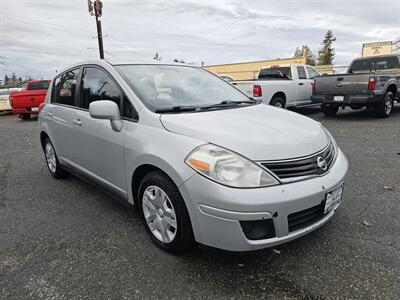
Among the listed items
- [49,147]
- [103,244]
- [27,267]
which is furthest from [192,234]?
[49,147]

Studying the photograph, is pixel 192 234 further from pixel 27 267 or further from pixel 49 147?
pixel 49 147

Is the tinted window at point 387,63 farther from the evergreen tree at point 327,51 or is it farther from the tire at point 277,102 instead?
the evergreen tree at point 327,51

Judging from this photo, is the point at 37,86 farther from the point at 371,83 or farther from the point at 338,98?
the point at 371,83

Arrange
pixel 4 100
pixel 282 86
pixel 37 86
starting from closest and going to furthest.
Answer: pixel 282 86, pixel 37 86, pixel 4 100

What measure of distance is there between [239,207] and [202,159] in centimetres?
41

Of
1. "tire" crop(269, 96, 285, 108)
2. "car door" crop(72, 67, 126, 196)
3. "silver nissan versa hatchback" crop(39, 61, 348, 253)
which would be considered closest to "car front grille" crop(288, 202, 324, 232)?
"silver nissan versa hatchback" crop(39, 61, 348, 253)

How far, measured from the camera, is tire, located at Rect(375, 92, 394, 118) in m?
9.12

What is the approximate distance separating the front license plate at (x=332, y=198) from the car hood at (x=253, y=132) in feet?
1.10

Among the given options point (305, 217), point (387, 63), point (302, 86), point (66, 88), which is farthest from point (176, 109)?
point (387, 63)

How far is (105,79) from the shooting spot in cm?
328

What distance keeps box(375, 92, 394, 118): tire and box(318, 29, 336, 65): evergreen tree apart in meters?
54.8

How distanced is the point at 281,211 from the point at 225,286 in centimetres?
67

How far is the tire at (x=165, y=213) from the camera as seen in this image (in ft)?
7.82

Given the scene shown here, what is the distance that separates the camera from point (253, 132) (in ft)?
8.08
